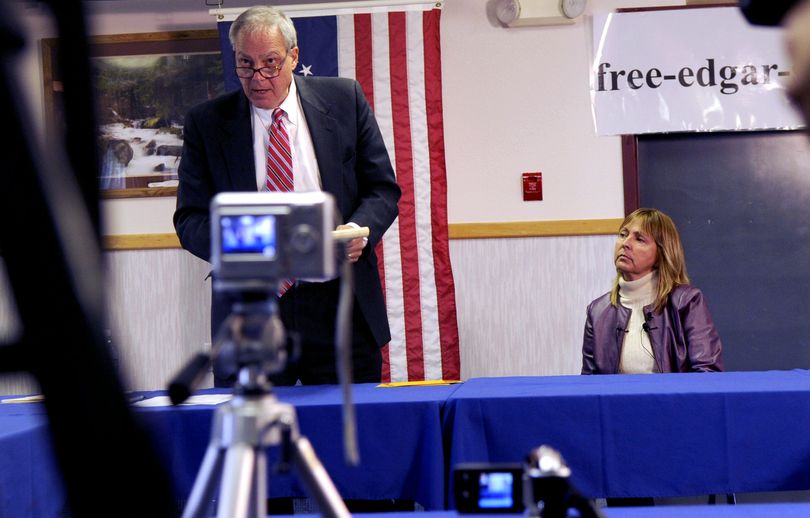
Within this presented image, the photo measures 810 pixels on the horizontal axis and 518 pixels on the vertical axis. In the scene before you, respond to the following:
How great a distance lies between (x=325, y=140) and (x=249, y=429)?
6.66 feet

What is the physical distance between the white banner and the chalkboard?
0.12m

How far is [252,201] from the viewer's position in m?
0.69

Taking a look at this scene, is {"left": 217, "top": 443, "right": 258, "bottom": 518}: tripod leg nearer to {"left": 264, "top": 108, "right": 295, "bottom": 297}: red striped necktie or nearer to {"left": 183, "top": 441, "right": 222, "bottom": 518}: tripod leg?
{"left": 183, "top": 441, "right": 222, "bottom": 518}: tripod leg

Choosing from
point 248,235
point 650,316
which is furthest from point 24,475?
point 650,316

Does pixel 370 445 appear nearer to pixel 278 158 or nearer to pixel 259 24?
pixel 278 158

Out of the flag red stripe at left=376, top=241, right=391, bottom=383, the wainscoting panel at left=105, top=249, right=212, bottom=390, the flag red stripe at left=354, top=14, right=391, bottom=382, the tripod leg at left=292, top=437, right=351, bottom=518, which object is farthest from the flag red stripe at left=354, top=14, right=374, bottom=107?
the tripod leg at left=292, top=437, right=351, bottom=518

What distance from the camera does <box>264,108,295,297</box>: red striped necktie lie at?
2.65m

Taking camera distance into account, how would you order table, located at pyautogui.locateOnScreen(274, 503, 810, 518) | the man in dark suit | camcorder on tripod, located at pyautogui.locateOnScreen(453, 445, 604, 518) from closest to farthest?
camcorder on tripod, located at pyautogui.locateOnScreen(453, 445, 604, 518) < table, located at pyautogui.locateOnScreen(274, 503, 810, 518) < the man in dark suit

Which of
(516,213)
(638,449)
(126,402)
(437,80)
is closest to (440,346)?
(516,213)

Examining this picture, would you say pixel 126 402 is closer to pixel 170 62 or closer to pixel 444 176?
pixel 444 176

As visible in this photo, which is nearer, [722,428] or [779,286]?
[722,428]

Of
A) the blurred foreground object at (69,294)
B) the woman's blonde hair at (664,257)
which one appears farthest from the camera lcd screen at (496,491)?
the woman's blonde hair at (664,257)

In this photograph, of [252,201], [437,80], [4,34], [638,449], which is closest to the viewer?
[4,34]

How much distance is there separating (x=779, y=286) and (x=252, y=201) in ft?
14.6
